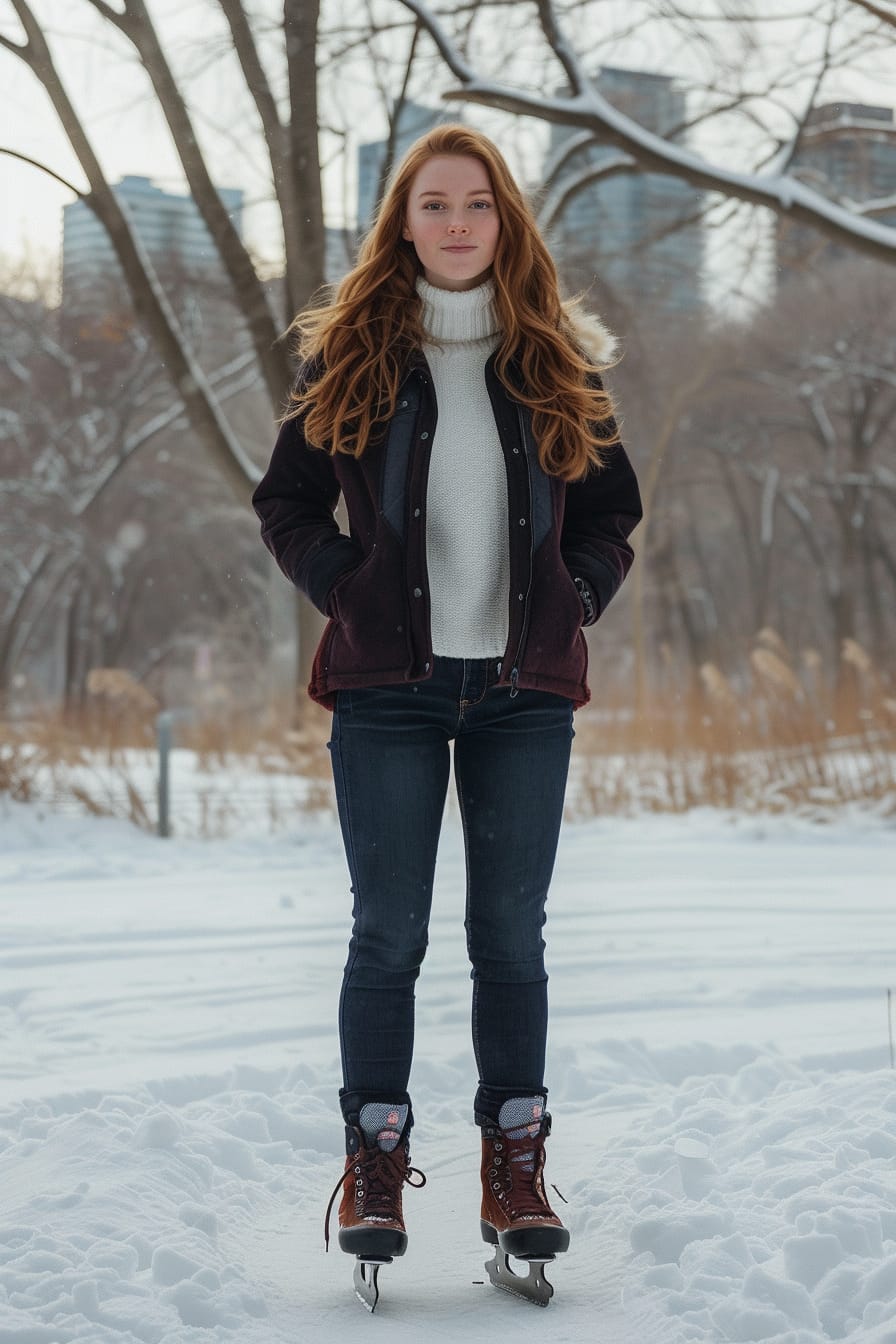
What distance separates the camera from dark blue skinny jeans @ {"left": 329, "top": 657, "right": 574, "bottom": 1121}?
2387 mm

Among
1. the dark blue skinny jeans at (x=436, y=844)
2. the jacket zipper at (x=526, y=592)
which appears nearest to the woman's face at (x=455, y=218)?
the jacket zipper at (x=526, y=592)

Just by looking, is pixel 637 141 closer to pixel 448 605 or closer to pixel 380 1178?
pixel 448 605

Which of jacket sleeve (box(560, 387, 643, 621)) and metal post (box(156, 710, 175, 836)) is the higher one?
jacket sleeve (box(560, 387, 643, 621))

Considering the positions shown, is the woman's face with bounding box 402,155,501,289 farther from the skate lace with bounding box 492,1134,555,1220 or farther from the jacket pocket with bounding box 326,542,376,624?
the skate lace with bounding box 492,1134,555,1220

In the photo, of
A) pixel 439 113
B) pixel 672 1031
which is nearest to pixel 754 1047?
pixel 672 1031

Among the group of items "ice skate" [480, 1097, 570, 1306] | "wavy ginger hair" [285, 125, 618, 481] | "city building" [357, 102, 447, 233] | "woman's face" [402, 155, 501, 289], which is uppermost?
"city building" [357, 102, 447, 233]

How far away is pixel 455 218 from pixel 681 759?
7.35 metres

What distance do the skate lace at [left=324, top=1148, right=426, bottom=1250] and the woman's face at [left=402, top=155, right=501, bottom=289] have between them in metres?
1.38

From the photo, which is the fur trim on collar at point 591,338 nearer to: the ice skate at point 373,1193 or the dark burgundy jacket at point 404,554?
the dark burgundy jacket at point 404,554

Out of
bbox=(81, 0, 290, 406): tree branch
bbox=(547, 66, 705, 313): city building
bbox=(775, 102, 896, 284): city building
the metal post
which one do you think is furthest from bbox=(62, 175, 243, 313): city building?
bbox=(775, 102, 896, 284): city building

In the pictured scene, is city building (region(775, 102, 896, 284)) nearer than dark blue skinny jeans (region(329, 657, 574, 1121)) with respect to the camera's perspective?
No

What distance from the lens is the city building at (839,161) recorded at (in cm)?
919

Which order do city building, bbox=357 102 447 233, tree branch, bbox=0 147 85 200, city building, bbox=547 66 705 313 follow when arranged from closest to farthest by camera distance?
1. tree branch, bbox=0 147 85 200
2. city building, bbox=357 102 447 233
3. city building, bbox=547 66 705 313

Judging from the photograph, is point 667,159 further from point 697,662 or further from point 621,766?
point 697,662
